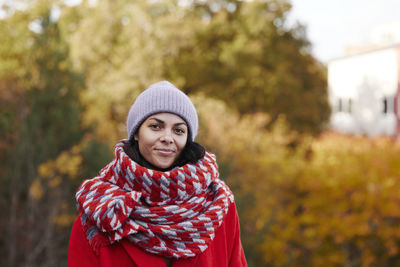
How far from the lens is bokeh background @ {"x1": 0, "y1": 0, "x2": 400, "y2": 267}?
34.9 feet

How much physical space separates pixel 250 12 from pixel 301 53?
337 centimetres

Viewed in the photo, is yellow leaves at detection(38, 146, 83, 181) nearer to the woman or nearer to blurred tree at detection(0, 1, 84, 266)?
blurred tree at detection(0, 1, 84, 266)

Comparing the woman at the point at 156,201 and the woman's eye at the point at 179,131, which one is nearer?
the woman at the point at 156,201

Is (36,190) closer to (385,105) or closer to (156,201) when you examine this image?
(156,201)

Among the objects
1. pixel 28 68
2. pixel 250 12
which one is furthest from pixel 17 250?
pixel 250 12

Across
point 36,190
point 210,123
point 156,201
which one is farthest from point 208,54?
point 156,201

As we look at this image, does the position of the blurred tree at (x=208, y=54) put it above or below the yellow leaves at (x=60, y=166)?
above

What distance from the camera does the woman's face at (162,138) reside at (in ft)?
6.54

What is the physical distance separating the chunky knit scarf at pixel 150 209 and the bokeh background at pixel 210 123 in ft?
28.3

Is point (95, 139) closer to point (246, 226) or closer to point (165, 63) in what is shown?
point (246, 226)

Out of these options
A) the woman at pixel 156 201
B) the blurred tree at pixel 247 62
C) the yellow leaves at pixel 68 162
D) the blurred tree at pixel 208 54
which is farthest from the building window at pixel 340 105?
the woman at pixel 156 201

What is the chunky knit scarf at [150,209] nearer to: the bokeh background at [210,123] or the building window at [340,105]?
the bokeh background at [210,123]

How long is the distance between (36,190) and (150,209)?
9.01 meters

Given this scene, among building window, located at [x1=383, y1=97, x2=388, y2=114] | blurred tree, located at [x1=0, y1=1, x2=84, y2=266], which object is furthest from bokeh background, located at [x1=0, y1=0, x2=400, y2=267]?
building window, located at [x1=383, y1=97, x2=388, y2=114]
